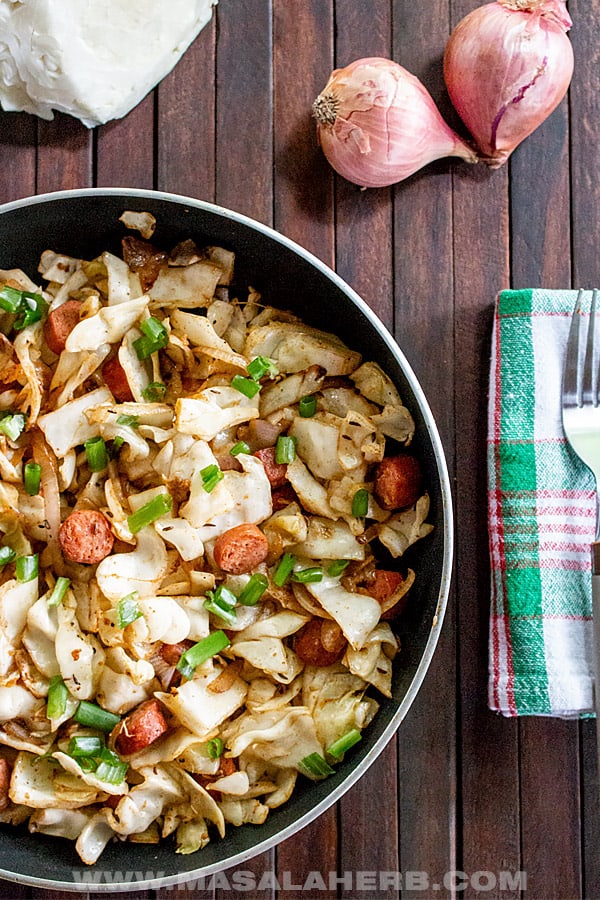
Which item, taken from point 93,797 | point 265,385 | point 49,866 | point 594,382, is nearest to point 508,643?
point 594,382

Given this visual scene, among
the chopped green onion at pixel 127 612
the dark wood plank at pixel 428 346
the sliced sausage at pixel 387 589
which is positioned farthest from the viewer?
the dark wood plank at pixel 428 346

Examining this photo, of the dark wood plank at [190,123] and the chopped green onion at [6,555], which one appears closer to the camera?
the chopped green onion at [6,555]

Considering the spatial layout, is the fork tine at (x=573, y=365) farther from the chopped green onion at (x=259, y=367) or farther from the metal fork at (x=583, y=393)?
the chopped green onion at (x=259, y=367)

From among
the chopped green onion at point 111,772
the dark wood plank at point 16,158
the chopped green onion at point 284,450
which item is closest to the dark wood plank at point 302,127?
the chopped green onion at point 284,450

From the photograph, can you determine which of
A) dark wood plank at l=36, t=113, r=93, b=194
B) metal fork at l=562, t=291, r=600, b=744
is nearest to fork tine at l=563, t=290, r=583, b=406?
metal fork at l=562, t=291, r=600, b=744

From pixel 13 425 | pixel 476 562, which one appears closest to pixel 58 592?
pixel 13 425

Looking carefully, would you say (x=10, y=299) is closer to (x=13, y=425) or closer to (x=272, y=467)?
(x=13, y=425)
